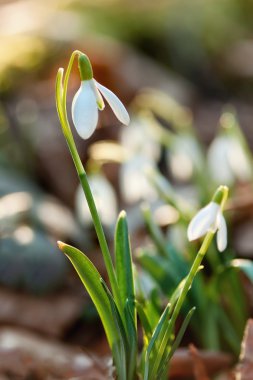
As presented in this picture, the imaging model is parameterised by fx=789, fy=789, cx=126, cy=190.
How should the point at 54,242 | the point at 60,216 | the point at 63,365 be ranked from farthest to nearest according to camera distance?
the point at 60,216 < the point at 54,242 < the point at 63,365

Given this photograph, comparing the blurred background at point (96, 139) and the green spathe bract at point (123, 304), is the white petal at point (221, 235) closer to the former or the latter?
the green spathe bract at point (123, 304)

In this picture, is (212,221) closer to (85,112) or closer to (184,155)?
(85,112)

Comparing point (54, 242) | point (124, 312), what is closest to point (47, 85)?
point (54, 242)

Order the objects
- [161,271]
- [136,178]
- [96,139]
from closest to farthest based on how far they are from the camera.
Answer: [161,271]
[136,178]
[96,139]

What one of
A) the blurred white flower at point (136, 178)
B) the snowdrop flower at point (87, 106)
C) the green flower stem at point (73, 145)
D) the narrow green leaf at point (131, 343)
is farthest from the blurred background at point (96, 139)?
the snowdrop flower at point (87, 106)

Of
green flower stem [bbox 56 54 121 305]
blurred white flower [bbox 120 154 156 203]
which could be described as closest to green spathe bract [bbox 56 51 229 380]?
green flower stem [bbox 56 54 121 305]

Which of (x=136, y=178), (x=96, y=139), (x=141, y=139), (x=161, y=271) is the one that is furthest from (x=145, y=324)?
(x=96, y=139)

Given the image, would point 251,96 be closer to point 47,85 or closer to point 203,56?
point 203,56
